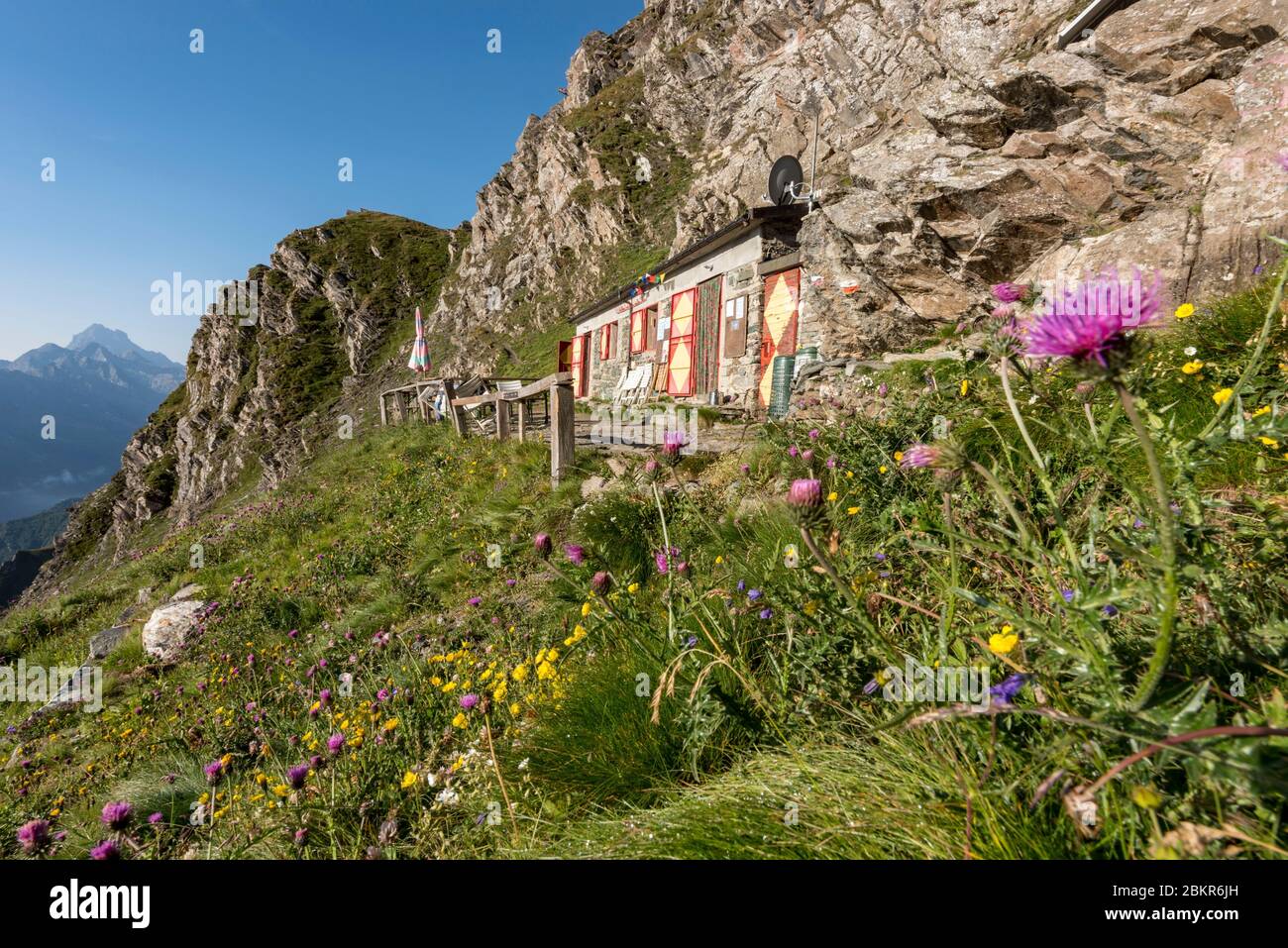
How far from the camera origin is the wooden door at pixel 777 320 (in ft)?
32.7

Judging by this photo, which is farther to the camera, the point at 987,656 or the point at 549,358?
the point at 549,358

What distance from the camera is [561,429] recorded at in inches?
233

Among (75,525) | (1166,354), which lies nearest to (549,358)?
(1166,354)

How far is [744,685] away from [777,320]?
31.5 feet

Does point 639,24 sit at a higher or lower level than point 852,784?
higher

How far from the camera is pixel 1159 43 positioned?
24.4ft

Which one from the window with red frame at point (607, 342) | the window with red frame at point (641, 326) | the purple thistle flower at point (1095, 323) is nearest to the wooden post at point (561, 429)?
the purple thistle flower at point (1095, 323)

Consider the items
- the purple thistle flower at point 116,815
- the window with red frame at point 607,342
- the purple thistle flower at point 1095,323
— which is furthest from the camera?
the window with red frame at point 607,342

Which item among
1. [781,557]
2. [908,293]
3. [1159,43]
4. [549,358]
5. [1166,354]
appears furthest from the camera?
[549,358]

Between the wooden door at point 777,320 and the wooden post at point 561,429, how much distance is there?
535 centimetres

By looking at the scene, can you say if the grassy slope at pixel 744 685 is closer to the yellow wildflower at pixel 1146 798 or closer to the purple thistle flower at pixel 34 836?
the yellow wildflower at pixel 1146 798
